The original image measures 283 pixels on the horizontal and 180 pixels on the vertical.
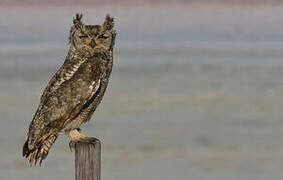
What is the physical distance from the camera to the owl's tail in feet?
33.2

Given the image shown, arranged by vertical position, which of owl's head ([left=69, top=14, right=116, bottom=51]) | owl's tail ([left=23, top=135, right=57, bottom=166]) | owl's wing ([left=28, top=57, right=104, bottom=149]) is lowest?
owl's tail ([left=23, top=135, right=57, bottom=166])

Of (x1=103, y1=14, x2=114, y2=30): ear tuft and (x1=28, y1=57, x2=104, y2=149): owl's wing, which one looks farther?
(x1=103, y1=14, x2=114, y2=30): ear tuft

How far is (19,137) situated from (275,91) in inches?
437

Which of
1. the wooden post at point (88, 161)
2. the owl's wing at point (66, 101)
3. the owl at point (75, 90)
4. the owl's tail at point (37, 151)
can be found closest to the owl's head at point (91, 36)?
the owl at point (75, 90)

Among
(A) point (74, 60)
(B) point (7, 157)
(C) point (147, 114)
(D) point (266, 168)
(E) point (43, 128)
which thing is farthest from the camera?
(C) point (147, 114)

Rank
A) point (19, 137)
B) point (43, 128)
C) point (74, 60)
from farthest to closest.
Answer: point (19, 137), point (74, 60), point (43, 128)

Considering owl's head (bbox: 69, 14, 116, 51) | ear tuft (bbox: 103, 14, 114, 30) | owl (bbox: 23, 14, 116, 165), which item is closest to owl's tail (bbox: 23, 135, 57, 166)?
owl (bbox: 23, 14, 116, 165)

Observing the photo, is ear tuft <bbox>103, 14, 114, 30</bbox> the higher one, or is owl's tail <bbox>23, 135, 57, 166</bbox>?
ear tuft <bbox>103, 14, 114, 30</bbox>

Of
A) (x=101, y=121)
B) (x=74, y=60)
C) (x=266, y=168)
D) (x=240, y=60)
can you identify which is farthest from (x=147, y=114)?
(x=240, y=60)

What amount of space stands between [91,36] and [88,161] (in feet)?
7.62

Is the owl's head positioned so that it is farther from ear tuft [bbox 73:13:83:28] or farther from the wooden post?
the wooden post

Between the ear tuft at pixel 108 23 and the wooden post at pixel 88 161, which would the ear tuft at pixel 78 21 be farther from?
the wooden post at pixel 88 161

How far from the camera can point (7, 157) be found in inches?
757

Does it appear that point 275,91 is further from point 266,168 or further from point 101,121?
point 266,168
